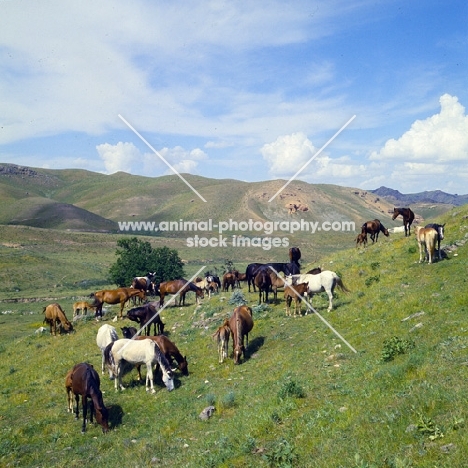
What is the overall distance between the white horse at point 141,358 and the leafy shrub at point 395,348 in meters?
7.52

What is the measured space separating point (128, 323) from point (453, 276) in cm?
1854

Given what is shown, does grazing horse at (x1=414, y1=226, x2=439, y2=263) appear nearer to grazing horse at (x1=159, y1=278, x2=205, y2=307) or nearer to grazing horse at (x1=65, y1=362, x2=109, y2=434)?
grazing horse at (x1=159, y1=278, x2=205, y2=307)

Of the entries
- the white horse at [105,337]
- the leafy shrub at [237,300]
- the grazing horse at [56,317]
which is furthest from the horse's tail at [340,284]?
the grazing horse at [56,317]

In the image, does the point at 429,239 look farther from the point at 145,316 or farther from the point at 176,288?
the point at 176,288

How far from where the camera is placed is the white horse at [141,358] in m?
14.5

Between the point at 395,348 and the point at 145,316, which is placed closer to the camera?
the point at 395,348

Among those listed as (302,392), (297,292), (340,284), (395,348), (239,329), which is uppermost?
(340,284)

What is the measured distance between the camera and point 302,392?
32.7 feet

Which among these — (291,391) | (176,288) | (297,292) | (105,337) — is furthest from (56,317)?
(291,391)

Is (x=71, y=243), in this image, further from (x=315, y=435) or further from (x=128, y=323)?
(x=315, y=435)

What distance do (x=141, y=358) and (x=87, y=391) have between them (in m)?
2.54

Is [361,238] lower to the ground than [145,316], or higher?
higher

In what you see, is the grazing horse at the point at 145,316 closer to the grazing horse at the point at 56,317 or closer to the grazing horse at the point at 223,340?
the grazing horse at the point at 223,340

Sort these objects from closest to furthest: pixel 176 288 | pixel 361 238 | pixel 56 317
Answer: pixel 56 317 → pixel 176 288 → pixel 361 238
